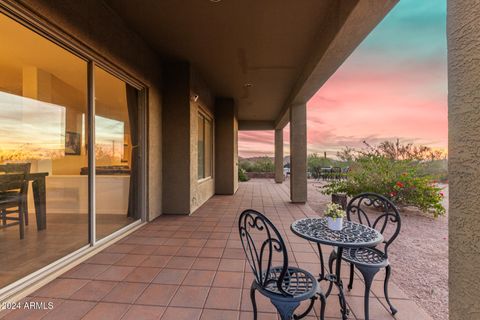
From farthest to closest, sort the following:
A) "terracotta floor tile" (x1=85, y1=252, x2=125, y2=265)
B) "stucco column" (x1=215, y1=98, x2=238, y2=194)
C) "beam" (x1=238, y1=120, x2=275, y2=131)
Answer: "beam" (x1=238, y1=120, x2=275, y2=131) → "stucco column" (x1=215, y1=98, x2=238, y2=194) → "terracotta floor tile" (x1=85, y1=252, x2=125, y2=265)

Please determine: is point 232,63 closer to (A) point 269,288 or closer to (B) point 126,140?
(B) point 126,140

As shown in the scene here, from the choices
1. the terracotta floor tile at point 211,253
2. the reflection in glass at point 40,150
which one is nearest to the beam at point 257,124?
the reflection in glass at point 40,150

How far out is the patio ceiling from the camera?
2.77m

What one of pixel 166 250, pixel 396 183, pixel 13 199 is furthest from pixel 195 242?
pixel 396 183

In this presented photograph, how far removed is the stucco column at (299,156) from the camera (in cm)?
605

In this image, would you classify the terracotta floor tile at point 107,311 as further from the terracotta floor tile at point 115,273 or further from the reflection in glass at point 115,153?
the reflection in glass at point 115,153

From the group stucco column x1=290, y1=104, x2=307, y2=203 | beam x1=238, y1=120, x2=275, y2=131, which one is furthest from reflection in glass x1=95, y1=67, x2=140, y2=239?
beam x1=238, y1=120, x2=275, y2=131

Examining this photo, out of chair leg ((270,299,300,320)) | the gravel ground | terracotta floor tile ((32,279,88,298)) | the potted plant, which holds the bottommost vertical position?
the gravel ground

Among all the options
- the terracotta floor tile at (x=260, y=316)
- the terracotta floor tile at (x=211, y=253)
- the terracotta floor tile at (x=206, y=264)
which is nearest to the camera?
the terracotta floor tile at (x=260, y=316)

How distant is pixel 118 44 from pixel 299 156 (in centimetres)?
449

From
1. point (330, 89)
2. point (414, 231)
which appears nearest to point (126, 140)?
point (414, 231)

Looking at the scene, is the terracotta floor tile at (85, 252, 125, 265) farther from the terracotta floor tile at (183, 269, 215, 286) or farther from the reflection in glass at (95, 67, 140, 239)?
the terracotta floor tile at (183, 269, 215, 286)

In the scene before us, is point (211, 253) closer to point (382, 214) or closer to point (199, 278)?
point (199, 278)

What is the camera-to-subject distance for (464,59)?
92cm
